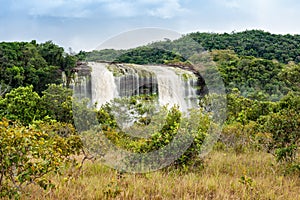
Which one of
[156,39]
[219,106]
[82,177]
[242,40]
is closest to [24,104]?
[219,106]

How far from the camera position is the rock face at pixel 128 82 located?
11.8 meters

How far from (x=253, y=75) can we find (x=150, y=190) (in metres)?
17.9

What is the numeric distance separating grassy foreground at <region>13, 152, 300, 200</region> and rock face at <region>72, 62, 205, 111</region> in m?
7.61

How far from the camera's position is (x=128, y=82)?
41.0ft

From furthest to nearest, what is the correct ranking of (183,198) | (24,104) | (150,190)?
(24,104)
(150,190)
(183,198)

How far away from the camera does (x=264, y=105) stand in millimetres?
12133

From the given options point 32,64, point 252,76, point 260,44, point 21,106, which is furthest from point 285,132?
point 260,44

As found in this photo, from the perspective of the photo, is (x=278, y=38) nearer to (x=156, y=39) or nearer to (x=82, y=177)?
(x=156, y=39)

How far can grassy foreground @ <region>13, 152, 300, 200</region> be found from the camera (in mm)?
3029

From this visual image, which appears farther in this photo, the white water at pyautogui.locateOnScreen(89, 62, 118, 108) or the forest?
the white water at pyautogui.locateOnScreen(89, 62, 118, 108)

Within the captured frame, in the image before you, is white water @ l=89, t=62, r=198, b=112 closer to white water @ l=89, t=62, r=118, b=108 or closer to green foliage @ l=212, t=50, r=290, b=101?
white water @ l=89, t=62, r=118, b=108

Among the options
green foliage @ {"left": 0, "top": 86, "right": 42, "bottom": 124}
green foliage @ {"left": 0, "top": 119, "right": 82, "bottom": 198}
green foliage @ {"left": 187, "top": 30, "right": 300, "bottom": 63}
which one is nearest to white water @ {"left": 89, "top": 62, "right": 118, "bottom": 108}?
green foliage @ {"left": 0, "top": 86, "right": 42, "bottom": 124}

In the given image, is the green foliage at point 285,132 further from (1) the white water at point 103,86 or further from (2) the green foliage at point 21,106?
(2) the green foliage at point 21,106

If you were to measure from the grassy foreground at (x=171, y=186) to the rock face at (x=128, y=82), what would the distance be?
7.61 m
